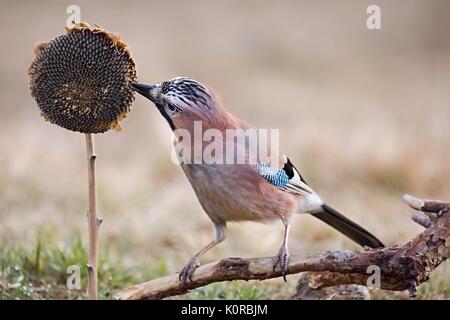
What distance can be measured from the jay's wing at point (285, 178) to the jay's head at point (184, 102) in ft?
1.30

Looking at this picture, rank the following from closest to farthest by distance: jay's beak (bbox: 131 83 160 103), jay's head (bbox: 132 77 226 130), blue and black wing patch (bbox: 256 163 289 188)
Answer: jay's beak (bbox: 131 83 160 103) → jay's head (bbox: 132 77 226 130) → blue and black wing patch (bbox: 256 163 289 188)

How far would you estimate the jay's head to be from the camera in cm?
430

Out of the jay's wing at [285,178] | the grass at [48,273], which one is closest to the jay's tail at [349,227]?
the jay's wing at [285,178]

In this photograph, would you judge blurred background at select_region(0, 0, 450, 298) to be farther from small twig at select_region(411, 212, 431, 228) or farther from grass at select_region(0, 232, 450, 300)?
small twig at select_region(411, 212, 431, 228)

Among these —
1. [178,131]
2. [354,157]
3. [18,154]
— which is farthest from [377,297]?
[18,154]

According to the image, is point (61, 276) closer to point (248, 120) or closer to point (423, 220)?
point (423, 220)

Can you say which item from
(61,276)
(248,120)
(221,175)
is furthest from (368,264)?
(248,120)

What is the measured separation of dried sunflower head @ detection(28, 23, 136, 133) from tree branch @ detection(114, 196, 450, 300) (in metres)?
0.94

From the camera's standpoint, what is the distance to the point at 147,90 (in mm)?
4258

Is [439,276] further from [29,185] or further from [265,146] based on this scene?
[29,185]

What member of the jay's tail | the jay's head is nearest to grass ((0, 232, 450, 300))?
the jay's tail

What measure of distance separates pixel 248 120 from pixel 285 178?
6016 millimetres

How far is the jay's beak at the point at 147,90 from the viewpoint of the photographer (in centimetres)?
420

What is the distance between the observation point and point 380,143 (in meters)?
8.09
